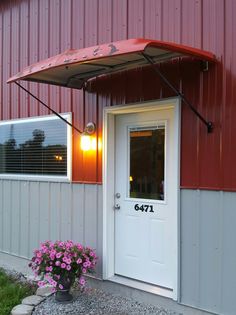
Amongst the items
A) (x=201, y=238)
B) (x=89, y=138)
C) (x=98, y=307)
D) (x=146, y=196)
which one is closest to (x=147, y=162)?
(x=146, y=196)

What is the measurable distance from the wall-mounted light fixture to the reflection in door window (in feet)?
1.72

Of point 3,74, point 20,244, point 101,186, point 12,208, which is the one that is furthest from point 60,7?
point 20,244

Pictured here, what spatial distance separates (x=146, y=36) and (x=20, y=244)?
154 inches

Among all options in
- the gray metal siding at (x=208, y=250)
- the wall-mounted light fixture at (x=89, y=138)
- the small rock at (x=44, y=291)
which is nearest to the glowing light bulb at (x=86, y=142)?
the wall-mounted light fixture at (x=89, y=138)

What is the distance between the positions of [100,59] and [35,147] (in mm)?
3024

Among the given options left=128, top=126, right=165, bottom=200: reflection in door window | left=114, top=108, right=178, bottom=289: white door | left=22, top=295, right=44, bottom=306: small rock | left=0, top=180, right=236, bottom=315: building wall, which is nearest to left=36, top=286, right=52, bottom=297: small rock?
left=22, top=295, right=44, bottom=306: small rock

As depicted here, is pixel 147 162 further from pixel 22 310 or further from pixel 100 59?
pixel 22 310

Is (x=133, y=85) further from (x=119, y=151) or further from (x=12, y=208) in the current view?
(x=12, y=208)

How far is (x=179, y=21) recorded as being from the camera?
14.7 feet

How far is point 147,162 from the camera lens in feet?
16.7

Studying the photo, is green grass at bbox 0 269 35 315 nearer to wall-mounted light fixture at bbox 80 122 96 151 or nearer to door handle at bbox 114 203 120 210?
door handle at bbox 114 203 120 210

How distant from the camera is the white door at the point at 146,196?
4.78 metres

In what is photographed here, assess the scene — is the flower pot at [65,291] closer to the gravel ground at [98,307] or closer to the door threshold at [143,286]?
the gravel ground at [98,307]

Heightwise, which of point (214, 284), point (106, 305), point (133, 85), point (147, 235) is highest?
point (133, 85)
